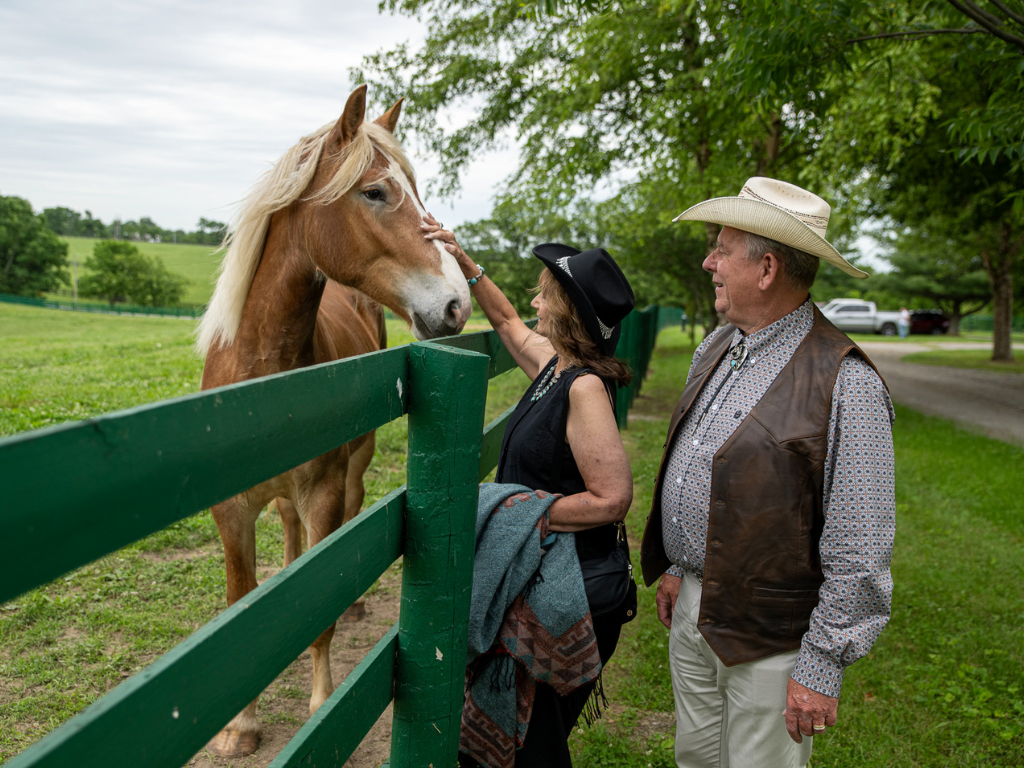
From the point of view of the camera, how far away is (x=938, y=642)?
3.99 metres

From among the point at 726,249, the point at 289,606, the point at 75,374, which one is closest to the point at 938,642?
the point at 726,249

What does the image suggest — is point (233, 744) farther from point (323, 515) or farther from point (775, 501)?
point (775, 501)

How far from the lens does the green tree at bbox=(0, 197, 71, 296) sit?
57500 mm

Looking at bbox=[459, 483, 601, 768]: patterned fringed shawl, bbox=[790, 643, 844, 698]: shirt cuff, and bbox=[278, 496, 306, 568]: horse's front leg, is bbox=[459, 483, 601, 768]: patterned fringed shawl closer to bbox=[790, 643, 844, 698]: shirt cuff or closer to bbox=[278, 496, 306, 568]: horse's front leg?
bbox=[790, 643, 844, 698]: shirt cuff

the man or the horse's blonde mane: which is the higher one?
the horse's blonde mane

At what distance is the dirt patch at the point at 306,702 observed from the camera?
268 cm

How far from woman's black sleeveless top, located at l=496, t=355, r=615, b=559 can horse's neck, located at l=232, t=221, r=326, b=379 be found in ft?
3.50

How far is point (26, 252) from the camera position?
2317 inches

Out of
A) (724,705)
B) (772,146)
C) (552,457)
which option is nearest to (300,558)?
(552,457)

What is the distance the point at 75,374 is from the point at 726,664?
32.7 ft

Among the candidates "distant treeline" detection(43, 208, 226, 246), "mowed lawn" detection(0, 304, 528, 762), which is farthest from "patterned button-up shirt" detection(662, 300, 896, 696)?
"distant treeline" detection(43, 208, 226, 246)

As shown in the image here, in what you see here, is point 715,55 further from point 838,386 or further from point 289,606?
point 289,606

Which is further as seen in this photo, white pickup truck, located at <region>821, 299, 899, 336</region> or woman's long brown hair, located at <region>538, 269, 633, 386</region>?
white pickup truck, located at <region>821, 299, 899, 336</region>

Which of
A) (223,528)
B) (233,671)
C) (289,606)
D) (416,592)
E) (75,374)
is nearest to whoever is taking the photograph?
(233,671)
